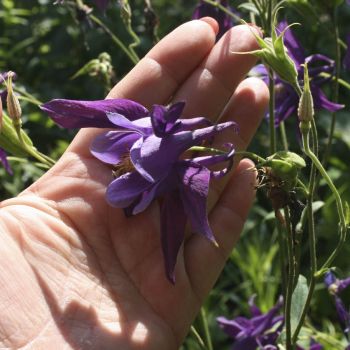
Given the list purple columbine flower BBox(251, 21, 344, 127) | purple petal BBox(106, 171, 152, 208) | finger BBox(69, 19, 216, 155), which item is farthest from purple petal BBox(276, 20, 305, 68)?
purple petal BBox(106, 171, 152, 208)

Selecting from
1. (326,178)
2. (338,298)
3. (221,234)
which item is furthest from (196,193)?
(338,298)

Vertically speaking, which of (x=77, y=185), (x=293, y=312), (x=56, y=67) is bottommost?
(x=56, y=67)

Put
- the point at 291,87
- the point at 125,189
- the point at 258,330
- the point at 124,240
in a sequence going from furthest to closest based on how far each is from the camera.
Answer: the point at 258,330, the point at 291,87, the point at 124,240, the point at 125,189

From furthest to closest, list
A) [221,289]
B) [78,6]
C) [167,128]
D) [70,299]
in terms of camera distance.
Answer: [221,289], [78,6], [70,299], [167,128]

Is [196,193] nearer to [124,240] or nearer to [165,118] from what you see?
[165,118]

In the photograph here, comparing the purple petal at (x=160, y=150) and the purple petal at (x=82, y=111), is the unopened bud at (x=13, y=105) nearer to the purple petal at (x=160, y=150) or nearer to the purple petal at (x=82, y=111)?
the purple petal at (x=82, y=111)

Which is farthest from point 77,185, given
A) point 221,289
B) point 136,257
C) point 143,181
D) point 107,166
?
point 221,289

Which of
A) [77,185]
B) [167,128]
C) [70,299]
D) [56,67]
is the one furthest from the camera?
[56,67]

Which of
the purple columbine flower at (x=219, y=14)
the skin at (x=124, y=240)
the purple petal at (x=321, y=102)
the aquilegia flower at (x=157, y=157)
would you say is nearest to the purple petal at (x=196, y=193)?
the aquilegia flower at (x=157, y=157)

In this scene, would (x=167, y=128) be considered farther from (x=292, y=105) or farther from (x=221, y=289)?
(x=221, y=289)
